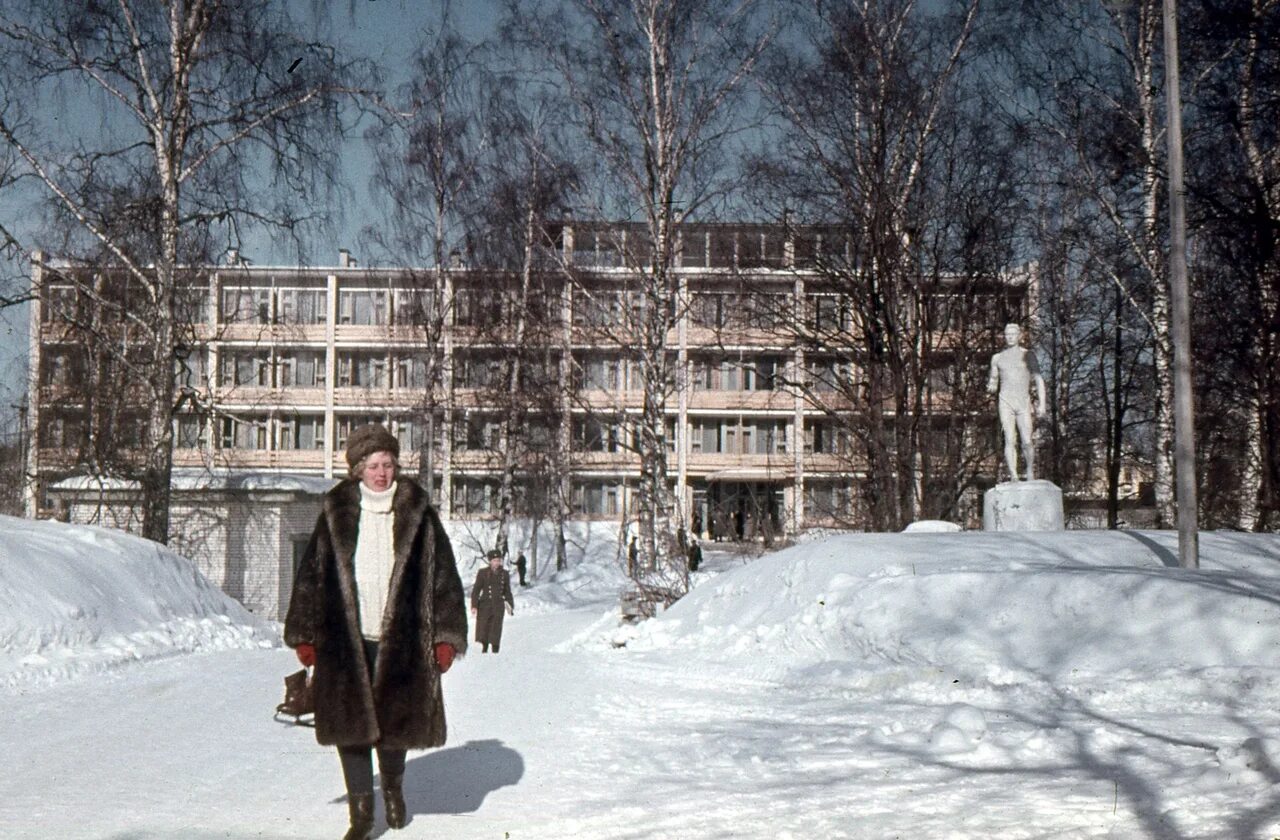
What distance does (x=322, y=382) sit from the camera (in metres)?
69.2

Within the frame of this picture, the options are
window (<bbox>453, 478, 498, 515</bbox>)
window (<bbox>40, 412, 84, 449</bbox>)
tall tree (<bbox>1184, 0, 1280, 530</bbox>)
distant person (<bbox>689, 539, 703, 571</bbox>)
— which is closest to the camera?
tall tree (<bbox>1184, 0, 1280, 530</bbox>)

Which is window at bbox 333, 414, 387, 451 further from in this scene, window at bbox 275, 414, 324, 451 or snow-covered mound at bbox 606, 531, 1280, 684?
snow-covered mound at bbox 606, 531, 1280, 684

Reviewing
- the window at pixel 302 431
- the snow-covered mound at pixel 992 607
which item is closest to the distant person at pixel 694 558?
the snow-covered mound at pixel 992 607

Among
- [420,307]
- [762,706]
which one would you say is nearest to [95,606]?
[762,706]

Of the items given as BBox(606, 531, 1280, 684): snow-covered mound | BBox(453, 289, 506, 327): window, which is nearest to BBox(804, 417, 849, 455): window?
BBox(453, 289, 506, 327): window

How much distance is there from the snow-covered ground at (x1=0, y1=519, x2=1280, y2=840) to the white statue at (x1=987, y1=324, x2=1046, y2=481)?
318 centimetres

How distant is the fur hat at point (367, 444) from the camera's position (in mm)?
6691

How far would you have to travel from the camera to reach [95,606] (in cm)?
1588

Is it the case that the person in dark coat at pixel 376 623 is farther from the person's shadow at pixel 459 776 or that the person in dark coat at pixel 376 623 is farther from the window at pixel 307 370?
the window at pixel 307 370

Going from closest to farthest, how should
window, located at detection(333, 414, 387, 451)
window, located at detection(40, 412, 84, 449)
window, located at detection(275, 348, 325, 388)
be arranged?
1. window, located at detection(40, 412, 84, 449)
2. window, located at detection(333, 414, 387, 451)
3. window, located at detection(275, 348, 325, 388)

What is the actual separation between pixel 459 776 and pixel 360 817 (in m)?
1.97

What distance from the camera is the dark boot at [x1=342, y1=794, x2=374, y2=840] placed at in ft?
19.9

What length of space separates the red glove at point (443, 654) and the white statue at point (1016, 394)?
15217 millimetres

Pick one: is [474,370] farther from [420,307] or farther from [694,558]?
[694,558]
